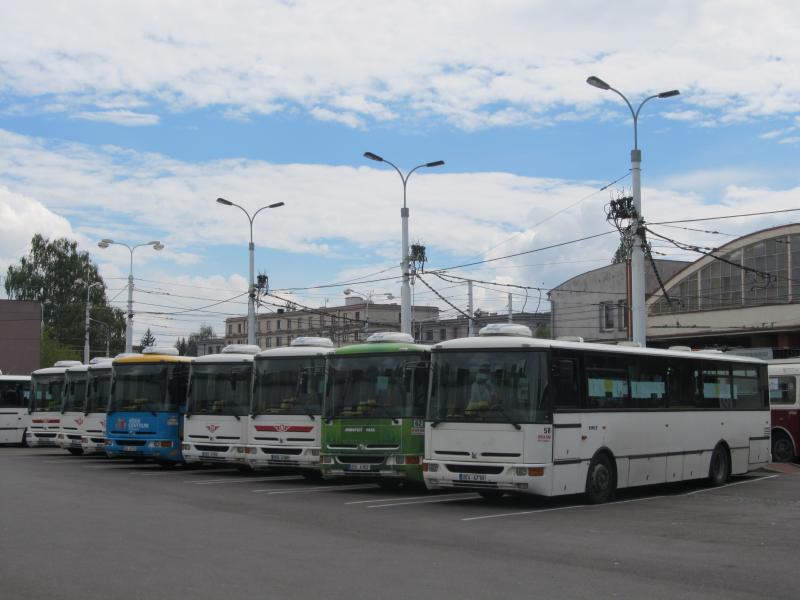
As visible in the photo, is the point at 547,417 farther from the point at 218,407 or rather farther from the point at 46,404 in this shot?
the point at 46,404

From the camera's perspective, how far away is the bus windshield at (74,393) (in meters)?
30.4

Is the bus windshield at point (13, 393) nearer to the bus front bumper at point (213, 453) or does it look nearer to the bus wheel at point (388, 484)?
the bus front bumper at point (213, 453)

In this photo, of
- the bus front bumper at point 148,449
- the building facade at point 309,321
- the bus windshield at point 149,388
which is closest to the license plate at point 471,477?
the bus front bumper at point 148,449

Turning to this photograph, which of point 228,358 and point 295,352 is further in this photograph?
point 228,358

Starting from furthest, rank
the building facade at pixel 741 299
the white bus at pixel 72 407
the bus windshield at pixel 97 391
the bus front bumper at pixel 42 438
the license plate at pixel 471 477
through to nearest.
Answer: the building facade at pixel 741 299, the bus front bumper at pixel 42 438, the white bus at pixel 72 407, the bus windshield at pixel 97 391, the license plate at pixel 471 477

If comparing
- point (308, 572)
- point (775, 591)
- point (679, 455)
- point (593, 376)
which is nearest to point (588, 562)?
point (775, 591)

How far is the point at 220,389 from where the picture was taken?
2386 cm

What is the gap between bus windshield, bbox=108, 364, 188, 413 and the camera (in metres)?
25.6

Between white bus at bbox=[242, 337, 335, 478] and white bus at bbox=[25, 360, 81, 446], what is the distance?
12.5 meters

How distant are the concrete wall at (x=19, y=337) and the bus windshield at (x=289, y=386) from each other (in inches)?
2135

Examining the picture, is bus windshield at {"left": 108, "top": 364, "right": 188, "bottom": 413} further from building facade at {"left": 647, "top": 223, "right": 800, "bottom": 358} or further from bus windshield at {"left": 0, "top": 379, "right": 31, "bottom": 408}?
building facade at {"left": 647, "top": 223, "right": 800, "bottom": 358}

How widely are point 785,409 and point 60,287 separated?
7135 cm

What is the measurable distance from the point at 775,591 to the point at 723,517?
20.7 feet

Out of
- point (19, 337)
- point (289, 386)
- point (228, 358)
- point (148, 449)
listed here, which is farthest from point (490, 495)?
point (19, 337)
